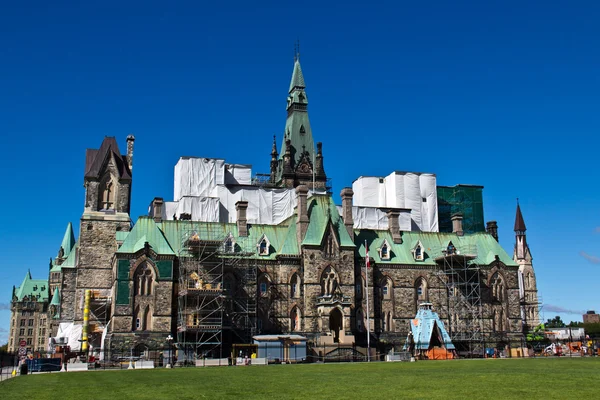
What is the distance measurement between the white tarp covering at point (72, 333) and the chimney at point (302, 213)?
77.0ft

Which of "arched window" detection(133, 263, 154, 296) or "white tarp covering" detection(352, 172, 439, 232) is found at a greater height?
"white tarp covering" detection(352, 172, 439, 232)

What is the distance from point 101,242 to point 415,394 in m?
52.5

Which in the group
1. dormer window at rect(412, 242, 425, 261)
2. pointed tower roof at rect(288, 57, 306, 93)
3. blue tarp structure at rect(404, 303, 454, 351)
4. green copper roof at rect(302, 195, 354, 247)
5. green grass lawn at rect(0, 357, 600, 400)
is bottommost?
green grass lawn at rect(0, 357, 600, 400)

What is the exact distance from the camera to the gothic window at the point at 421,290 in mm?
74812

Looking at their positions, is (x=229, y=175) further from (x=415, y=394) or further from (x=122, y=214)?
(x=415, y=394)

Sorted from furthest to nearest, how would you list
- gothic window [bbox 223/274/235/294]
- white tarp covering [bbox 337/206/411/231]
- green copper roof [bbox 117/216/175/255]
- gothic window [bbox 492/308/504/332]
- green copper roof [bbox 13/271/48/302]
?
1. green copper roof [bbox 13/271/48/302]
2. white tarp covering [bbox 337/206/411/231]
3. gothic window [bbox 492/308/504/332]
4. gothic window [bbox 223/274/235/294]
5. green copper roof [bbox 117/216/175/255]

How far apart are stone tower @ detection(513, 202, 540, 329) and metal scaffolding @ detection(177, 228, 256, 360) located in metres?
64.7

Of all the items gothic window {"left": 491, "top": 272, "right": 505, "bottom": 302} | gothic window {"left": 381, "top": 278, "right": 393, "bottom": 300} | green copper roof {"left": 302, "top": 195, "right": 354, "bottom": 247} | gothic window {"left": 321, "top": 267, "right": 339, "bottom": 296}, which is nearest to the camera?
gothic window {"left": 321, "top": 267, "right": 339, "bottom": 296}

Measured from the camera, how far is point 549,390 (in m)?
26.3

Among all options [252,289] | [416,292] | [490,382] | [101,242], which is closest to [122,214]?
[101,242]

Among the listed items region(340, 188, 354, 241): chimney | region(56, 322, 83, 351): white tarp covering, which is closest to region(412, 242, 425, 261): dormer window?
region(340, 188, 354, 241): chimney

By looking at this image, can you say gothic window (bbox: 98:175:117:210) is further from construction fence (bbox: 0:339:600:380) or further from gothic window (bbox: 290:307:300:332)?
gothic window (bbox: 290:307:300:332)

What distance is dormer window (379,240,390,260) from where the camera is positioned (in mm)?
74750

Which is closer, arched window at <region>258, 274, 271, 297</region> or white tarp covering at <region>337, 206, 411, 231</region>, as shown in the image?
arched window at <region>258, 274, 271, 297</region>
